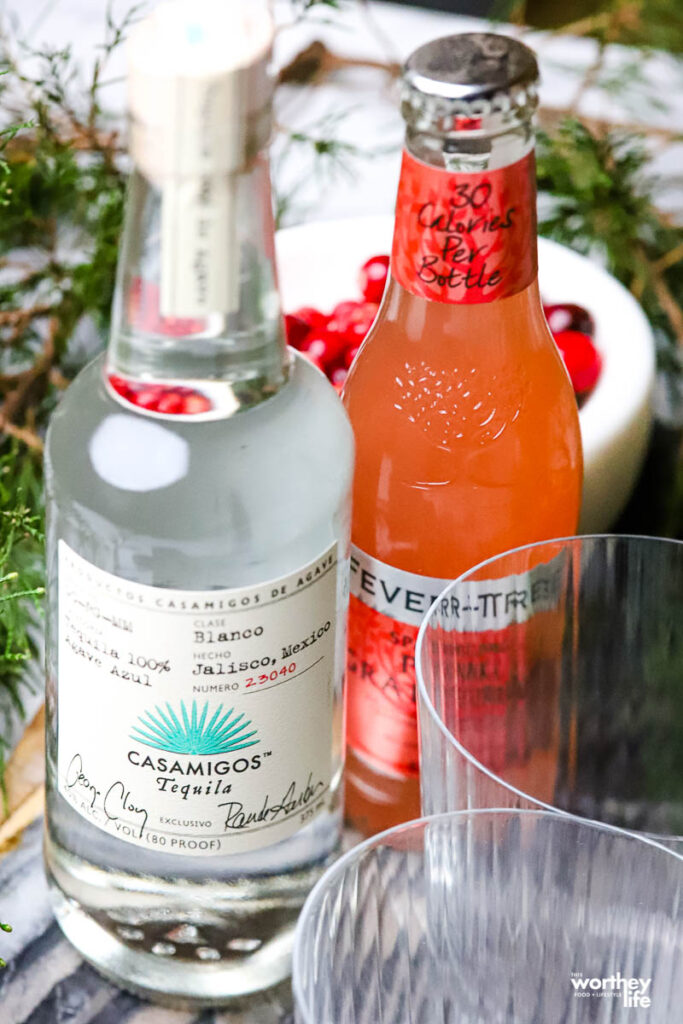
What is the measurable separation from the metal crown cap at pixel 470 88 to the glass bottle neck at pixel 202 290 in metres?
0.05

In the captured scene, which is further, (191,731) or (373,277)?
(373,277)

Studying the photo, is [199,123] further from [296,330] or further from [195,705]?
[296,330]

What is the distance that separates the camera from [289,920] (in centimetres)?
41

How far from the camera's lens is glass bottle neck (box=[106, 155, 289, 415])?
0.31 m

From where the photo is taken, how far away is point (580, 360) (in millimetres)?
529

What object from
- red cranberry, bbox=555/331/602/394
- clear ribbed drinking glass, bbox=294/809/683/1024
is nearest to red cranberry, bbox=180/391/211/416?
clear ribbed drinking glass, bbox=294/809/683/1024

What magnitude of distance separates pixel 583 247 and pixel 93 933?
42 cm

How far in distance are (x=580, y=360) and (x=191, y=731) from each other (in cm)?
25

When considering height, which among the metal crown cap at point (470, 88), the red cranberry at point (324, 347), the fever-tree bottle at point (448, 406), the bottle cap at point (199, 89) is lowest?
Result: the red cranberry at point (324, 347)

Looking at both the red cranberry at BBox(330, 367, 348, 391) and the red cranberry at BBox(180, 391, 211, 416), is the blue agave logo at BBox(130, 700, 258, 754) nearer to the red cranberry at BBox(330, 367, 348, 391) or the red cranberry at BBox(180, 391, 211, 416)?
the red cranberry at BBox(180, 391, 211, 416)

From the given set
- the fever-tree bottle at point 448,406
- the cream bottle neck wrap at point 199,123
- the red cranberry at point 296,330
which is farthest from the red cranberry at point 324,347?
the cream bottle neck wrap at point 199,123

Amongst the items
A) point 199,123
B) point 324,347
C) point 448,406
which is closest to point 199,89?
point 199,123

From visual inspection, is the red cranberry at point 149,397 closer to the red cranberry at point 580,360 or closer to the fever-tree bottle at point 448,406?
the fever-tree bottle at point 448,406

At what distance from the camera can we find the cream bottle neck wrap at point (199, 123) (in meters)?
0.29
